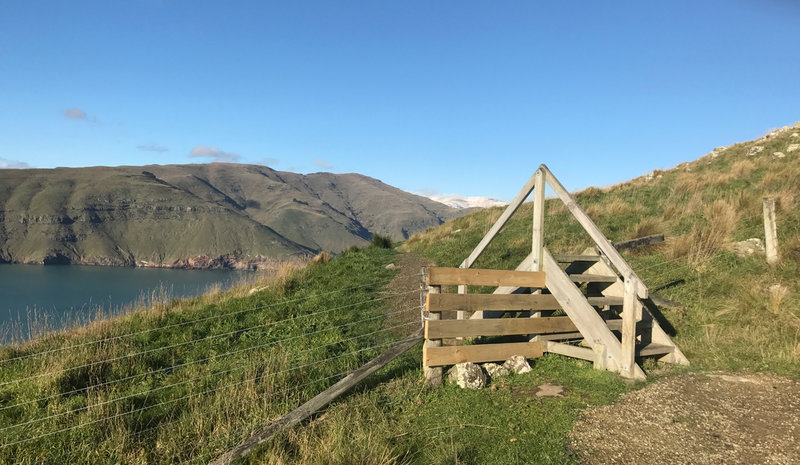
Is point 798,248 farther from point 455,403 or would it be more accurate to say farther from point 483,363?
point 455,403

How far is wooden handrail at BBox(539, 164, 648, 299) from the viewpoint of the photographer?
584 centimetres

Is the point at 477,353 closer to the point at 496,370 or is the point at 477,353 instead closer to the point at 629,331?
the point at 496,370

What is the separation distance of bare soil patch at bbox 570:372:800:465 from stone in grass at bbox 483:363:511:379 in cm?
142

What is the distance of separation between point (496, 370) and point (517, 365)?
34cm

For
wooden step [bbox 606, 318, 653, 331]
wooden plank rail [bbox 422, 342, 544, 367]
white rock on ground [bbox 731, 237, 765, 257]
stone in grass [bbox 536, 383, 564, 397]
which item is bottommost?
stone in grass [bbox 536, 383, 564, 397]

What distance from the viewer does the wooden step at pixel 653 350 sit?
610 centimetres

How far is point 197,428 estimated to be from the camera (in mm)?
4863

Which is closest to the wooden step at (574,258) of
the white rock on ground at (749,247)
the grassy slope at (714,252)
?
the grassy slope at (714,252)

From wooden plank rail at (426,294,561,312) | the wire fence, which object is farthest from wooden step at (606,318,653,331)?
the wire fence

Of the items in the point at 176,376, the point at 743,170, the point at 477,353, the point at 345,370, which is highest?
the point at 743,170

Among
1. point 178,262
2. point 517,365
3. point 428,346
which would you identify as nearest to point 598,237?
point 517,365

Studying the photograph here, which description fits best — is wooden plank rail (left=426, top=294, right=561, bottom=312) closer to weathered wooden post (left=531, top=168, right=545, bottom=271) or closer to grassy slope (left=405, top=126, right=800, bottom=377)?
weathered wooden post (left=531, top=168, right=545, bottom=271)

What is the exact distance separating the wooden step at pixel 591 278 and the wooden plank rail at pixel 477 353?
3.66ft

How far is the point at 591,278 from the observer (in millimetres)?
6809
